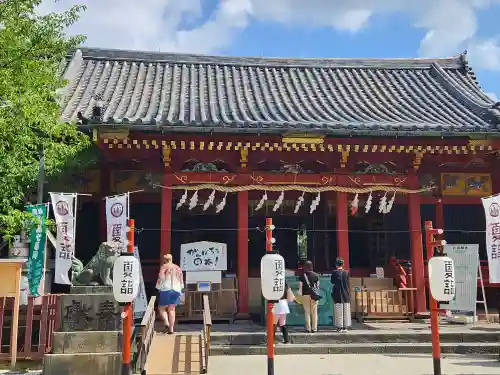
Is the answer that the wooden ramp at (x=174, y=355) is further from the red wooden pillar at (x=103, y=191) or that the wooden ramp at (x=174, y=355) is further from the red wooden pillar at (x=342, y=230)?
the red wooden pillar at (x=342, y=230)

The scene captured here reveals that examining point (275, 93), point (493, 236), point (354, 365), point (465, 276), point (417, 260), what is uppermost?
point (275, 93)

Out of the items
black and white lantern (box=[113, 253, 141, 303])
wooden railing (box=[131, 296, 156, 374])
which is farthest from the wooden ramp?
black and white lantern (box=[113, 253, 141, 303])

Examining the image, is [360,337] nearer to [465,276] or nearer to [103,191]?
[465,276]

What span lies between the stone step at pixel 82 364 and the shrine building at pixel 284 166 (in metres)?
3.87

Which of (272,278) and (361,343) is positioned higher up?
(272,278)

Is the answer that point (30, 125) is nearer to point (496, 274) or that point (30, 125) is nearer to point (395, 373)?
point (395, 373)

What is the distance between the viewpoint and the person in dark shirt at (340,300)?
31.7ft

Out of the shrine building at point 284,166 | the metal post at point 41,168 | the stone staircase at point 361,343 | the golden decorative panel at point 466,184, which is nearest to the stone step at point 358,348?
the stone staircase at point 361,343

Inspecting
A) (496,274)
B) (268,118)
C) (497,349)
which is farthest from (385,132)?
(497,349)

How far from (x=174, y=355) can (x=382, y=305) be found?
5.08m

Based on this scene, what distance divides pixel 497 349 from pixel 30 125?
895cm

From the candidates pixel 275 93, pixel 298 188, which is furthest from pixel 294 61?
pixel 298 188

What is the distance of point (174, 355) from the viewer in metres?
8.02

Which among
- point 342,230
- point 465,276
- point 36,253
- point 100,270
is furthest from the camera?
point 342,230
